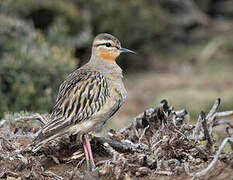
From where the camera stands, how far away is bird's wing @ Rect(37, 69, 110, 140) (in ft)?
19.4

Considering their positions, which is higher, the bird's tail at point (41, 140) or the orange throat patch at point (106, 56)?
the orange throat patch at point (106, 56)

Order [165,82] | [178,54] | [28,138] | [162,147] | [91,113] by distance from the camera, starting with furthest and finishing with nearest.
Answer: [178,54] < [165,82] < [28,138] < [91,113] < [162,147]

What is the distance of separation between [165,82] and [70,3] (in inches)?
167

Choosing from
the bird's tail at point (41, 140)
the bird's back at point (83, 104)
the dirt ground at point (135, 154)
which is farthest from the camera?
the bird's back at point (83, 104)

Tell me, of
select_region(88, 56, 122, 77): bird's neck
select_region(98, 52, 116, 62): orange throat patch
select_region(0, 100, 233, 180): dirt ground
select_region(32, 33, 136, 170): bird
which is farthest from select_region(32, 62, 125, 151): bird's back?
select_region(98, 52, 116, 62): orange throat patch

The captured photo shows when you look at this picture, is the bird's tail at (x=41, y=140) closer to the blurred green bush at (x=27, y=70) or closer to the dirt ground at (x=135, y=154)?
the dirt ground at (x=135, y=154)

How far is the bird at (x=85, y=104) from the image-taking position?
5.81m

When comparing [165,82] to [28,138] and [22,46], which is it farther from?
[28,138]

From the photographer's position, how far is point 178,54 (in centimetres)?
1945

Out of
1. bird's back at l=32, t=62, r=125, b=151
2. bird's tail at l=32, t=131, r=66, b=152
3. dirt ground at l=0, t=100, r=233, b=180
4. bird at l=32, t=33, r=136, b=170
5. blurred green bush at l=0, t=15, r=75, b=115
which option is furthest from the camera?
blurred green bush at l=0, t=15, r=75, b=115

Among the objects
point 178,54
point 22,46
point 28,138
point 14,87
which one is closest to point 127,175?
point 28,138

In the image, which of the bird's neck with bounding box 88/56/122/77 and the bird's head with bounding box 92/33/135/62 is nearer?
the bird's neck with bounding box 88/56/122/77

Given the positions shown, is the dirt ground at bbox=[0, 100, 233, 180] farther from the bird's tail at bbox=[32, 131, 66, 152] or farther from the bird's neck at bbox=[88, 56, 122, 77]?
the bird's neck at bbox=[88, 56, 122, 77]

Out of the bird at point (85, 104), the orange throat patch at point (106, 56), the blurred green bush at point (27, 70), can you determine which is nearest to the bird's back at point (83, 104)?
the bird at point (85, 104)
